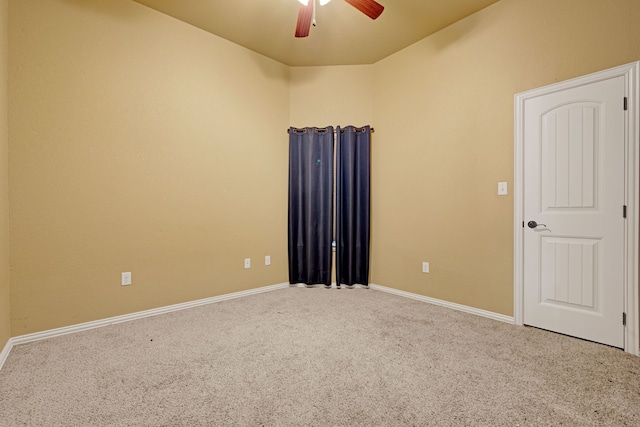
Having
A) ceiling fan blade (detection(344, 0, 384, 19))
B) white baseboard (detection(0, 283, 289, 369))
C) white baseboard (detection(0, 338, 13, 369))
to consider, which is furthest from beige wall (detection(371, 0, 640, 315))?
white baseboard (detection(0, 338, 13, 369))

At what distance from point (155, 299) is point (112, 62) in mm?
2183

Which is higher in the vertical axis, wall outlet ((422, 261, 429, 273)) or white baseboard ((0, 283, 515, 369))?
wall outlet ((422, 261, 429, 273))

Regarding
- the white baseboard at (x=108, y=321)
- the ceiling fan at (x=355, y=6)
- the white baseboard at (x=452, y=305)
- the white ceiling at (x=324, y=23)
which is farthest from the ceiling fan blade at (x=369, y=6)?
the white baseboard at (x=108, y=321)

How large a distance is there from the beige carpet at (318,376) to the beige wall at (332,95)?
255 centimetres

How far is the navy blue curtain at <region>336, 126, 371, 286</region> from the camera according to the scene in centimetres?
382

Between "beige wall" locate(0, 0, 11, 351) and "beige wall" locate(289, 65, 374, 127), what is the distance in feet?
8.74

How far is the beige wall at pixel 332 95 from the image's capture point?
3900 mm

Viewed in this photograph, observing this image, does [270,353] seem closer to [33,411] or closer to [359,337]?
[359,337]

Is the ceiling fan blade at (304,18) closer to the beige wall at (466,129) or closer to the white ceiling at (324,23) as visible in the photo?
the white ceiling at (324,23)

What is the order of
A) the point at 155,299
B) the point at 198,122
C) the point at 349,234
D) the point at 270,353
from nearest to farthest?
1. the point at 270,353
2. the point at 155,299
3. the point at 198,122
4. the point at 349,234

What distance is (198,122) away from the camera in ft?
10.4

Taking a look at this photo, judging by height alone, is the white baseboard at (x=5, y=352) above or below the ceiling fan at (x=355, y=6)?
below

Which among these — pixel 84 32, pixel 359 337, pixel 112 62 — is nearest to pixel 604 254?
pixel 359 337

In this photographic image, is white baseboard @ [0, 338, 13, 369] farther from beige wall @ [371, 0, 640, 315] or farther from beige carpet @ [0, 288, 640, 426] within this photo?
beige wall @ [371, 0, 640, 315]
